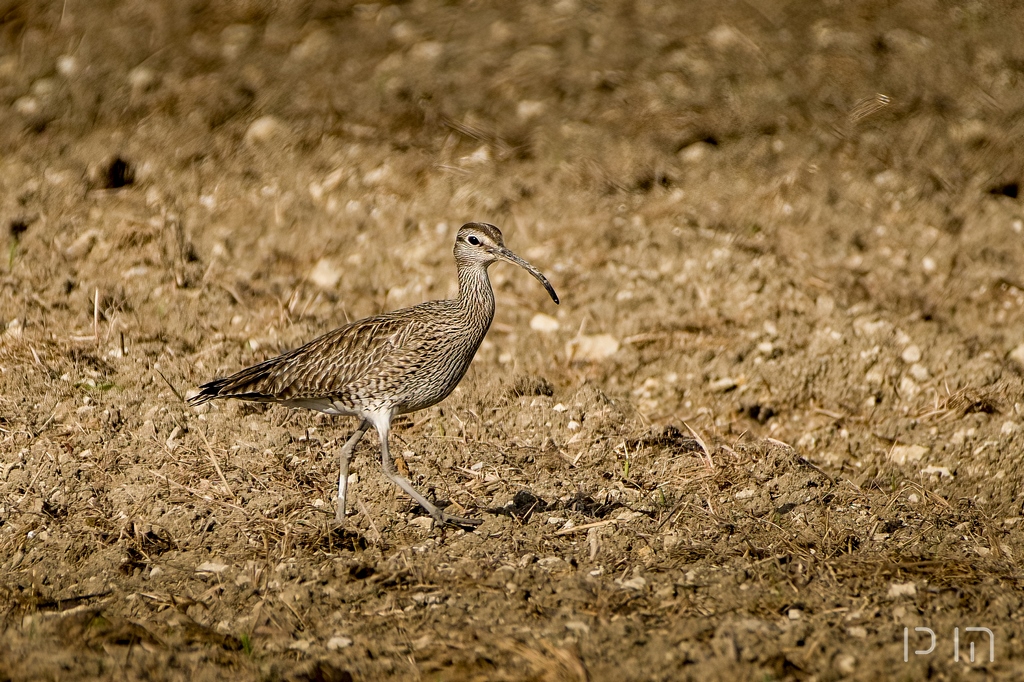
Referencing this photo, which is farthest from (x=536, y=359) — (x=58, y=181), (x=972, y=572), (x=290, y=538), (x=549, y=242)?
(x=58, y=181)

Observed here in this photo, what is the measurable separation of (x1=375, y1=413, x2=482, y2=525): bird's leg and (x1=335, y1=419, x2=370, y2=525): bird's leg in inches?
8.4

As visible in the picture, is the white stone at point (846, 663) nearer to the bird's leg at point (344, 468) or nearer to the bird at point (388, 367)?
the bird at point (388, 367)

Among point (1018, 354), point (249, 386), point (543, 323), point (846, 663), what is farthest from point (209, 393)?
point (1018, 354)

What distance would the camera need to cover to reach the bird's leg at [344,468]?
245 inches

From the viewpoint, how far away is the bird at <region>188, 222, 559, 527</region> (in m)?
6.28

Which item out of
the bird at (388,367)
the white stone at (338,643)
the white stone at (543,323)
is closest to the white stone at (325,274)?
the white stone at (543,323)

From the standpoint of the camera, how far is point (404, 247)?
8.56m

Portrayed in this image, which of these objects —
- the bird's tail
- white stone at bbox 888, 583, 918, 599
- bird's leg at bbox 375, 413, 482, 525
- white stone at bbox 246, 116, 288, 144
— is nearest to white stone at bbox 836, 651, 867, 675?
white stone at bbox 888, 583, 918, 599

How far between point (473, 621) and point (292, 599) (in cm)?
95

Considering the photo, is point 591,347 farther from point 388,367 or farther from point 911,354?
point 911,354

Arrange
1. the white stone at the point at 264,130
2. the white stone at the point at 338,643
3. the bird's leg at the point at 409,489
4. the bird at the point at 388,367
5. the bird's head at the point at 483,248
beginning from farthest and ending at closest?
the white stone at the point at 264,130, the bird's head at the point at 483,248, the bird at the point at 388,367, the bird's leg at the point at 409,489, the white stone at the point at 338,643

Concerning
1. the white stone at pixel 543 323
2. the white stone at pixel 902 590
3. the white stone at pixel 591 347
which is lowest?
the white stone at pixel 591 347

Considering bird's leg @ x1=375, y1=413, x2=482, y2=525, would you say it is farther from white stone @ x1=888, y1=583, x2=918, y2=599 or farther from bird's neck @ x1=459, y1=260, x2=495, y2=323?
white stone @ x1=888, y1=583, x2=918, y2=599

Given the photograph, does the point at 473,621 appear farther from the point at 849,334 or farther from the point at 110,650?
the point at 849,334
